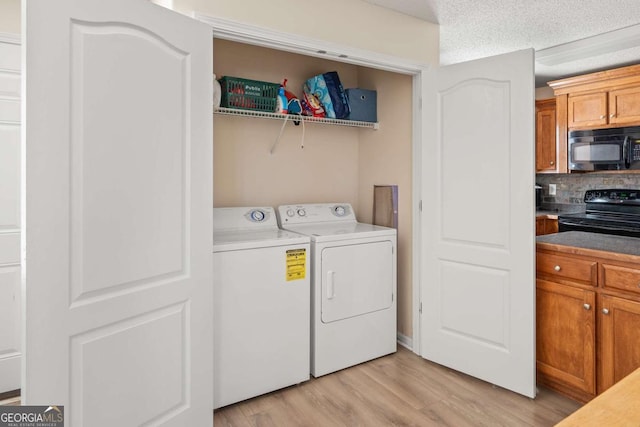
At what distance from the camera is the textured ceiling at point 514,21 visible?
250cm

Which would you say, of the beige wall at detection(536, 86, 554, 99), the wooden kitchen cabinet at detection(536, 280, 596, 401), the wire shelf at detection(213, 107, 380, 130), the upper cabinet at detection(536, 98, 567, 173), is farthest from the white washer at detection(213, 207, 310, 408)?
the beige wall at detection(536, 86, 554, 99)

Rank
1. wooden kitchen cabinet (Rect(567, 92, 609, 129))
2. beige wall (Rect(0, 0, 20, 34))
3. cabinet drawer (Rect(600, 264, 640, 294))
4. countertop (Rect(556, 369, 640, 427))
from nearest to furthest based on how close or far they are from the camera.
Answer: countertop (Rect(556, 369, 640, 427)) → cabinet drawer (Rect(600, 264, 640, 294)) → beige wall (Rect(0, 0, 20, 34)) → wooden kitchen cabinet (Rect(567, 92, 609, 129))

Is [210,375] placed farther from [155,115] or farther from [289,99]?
[289,99]

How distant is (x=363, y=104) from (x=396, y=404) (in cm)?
208

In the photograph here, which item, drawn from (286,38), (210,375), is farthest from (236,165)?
(210,375)

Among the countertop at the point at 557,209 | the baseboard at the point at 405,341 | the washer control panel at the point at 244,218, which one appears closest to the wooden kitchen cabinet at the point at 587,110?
the countertop at the point at 557,209

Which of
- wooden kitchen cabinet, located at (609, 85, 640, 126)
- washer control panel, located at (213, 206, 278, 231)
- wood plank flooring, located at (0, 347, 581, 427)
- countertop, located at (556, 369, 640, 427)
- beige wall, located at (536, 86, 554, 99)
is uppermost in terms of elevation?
beige wall, located at (536, 86, 554, 99)

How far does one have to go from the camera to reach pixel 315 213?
2988mm

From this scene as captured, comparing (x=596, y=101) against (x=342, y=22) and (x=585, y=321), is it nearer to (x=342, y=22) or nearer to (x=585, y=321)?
(x=585, y=321)

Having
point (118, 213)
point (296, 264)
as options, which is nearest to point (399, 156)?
point (296, 264)

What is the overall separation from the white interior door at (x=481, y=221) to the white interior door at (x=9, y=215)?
255 cm

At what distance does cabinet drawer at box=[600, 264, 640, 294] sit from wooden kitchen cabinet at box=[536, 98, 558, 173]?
270 centimetres

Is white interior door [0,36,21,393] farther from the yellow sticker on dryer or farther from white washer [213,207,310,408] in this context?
the yellow sticker on dryer

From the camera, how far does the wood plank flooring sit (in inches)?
80.7
